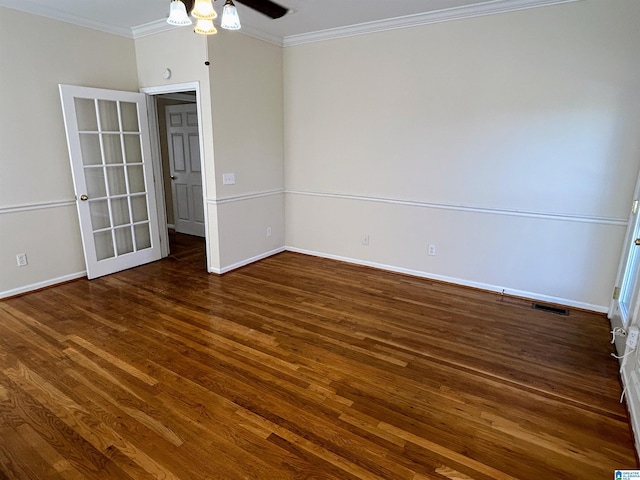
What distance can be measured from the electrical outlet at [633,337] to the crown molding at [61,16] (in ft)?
17.3

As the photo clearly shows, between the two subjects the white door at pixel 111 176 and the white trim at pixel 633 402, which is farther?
the white door at pixel 111 176

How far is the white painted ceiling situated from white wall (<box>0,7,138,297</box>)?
117 mm

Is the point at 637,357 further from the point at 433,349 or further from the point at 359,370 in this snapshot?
the point at 359,370

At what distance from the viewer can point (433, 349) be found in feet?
8.96

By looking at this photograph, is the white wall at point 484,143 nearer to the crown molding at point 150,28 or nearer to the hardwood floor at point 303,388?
the hardwood floor at point 303,388

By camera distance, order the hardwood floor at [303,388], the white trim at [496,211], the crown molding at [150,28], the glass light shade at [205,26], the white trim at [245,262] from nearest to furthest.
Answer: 1. the hardwood floor at [303,388]
2. the glass light shade at [205,26]
3. the white trim at [496,211]
4. the crown molding at [150,28]
5. the white trim at [245,262]

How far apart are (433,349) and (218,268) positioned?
2.57m

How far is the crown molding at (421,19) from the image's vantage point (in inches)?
126

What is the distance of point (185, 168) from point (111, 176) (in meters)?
1.82

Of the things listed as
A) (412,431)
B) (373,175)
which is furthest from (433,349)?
(373,175)

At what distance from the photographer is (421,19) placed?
3.61 meters

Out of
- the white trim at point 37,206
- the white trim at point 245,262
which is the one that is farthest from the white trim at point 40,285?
the white trim at point 245,262

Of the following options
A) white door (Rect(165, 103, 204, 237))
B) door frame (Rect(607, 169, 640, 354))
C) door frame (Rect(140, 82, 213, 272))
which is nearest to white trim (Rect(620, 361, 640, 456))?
door frame (Rect(607, 169, 640, 354))

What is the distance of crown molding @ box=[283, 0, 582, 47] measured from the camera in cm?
320
